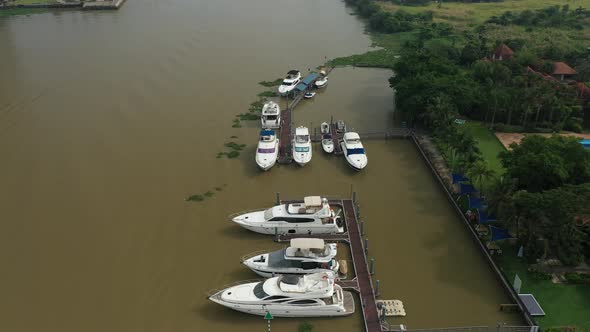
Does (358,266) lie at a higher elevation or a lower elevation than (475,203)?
lower

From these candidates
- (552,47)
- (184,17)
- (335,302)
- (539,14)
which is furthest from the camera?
(184,17)

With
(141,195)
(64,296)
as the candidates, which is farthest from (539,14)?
(64,296)

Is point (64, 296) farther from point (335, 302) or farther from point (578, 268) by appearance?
point (578, 268)

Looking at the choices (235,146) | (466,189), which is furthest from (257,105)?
(466,189)

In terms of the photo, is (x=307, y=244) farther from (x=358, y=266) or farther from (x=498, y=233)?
(x=498, y=233)

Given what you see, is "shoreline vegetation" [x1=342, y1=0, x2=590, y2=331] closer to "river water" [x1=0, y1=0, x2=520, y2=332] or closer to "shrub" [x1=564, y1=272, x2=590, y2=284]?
"shrub" [x1=564, y1=272, x2=590, y2=284]

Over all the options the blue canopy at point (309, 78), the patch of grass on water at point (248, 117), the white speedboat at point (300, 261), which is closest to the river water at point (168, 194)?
the patch of grass on water at point (248, 117)
